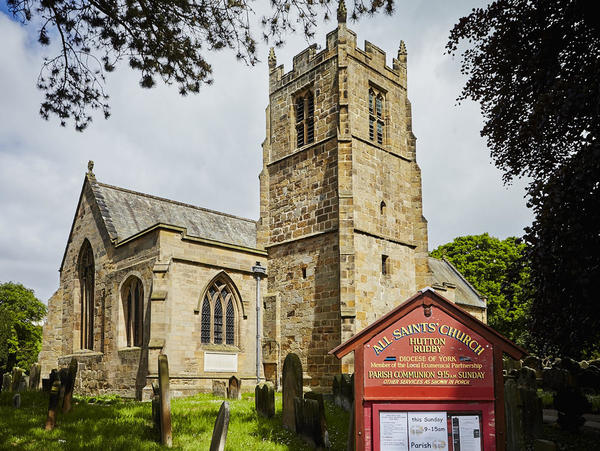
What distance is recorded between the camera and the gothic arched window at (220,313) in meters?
20.5

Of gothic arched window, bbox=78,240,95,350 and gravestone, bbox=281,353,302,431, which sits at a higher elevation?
gothic arched window, bbox=78,240,95,350

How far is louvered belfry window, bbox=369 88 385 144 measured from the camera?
904 inches

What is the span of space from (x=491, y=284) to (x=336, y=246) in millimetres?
26644

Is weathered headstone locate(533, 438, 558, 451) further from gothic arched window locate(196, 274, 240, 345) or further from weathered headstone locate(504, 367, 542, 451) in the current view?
gothic arched window locate(196, 274, 240, 345)

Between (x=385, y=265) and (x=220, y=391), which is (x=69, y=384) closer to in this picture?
(x=220, y=391)

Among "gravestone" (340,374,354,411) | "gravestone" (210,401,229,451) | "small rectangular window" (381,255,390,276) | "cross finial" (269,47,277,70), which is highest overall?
"cross finial" (269,47,277,70)

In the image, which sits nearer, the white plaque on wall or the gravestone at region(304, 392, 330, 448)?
the gravestone at region(304, 392, 330, 448)

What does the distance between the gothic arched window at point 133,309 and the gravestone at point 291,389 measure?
11106 millimetres

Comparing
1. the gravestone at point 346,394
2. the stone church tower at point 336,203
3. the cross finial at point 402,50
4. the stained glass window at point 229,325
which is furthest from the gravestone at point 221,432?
the cross finial at point 402,50

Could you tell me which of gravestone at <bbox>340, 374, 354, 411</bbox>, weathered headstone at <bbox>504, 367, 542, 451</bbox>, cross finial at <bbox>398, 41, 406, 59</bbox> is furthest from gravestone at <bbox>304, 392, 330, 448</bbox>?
cross finial at <bbox>398, 41, 406, 59</bbox>

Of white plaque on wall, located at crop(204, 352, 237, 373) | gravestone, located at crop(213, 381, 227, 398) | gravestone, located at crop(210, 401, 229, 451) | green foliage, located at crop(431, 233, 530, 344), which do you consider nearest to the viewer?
gravestone, located at crop(210, 401, 229, 451)

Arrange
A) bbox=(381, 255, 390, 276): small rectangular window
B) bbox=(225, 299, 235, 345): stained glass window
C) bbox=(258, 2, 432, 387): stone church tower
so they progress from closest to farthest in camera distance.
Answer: bbox=(258, 2, 432, 387): stone church tower
bbox=(225, 299, 235, 345): stained glass window
bbox=(381, 255, 390, 276): small rectangular window

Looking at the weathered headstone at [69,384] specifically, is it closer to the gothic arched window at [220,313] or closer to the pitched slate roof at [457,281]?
the gothic arched window at [220,313]

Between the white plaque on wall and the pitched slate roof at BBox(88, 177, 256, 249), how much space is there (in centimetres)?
505
